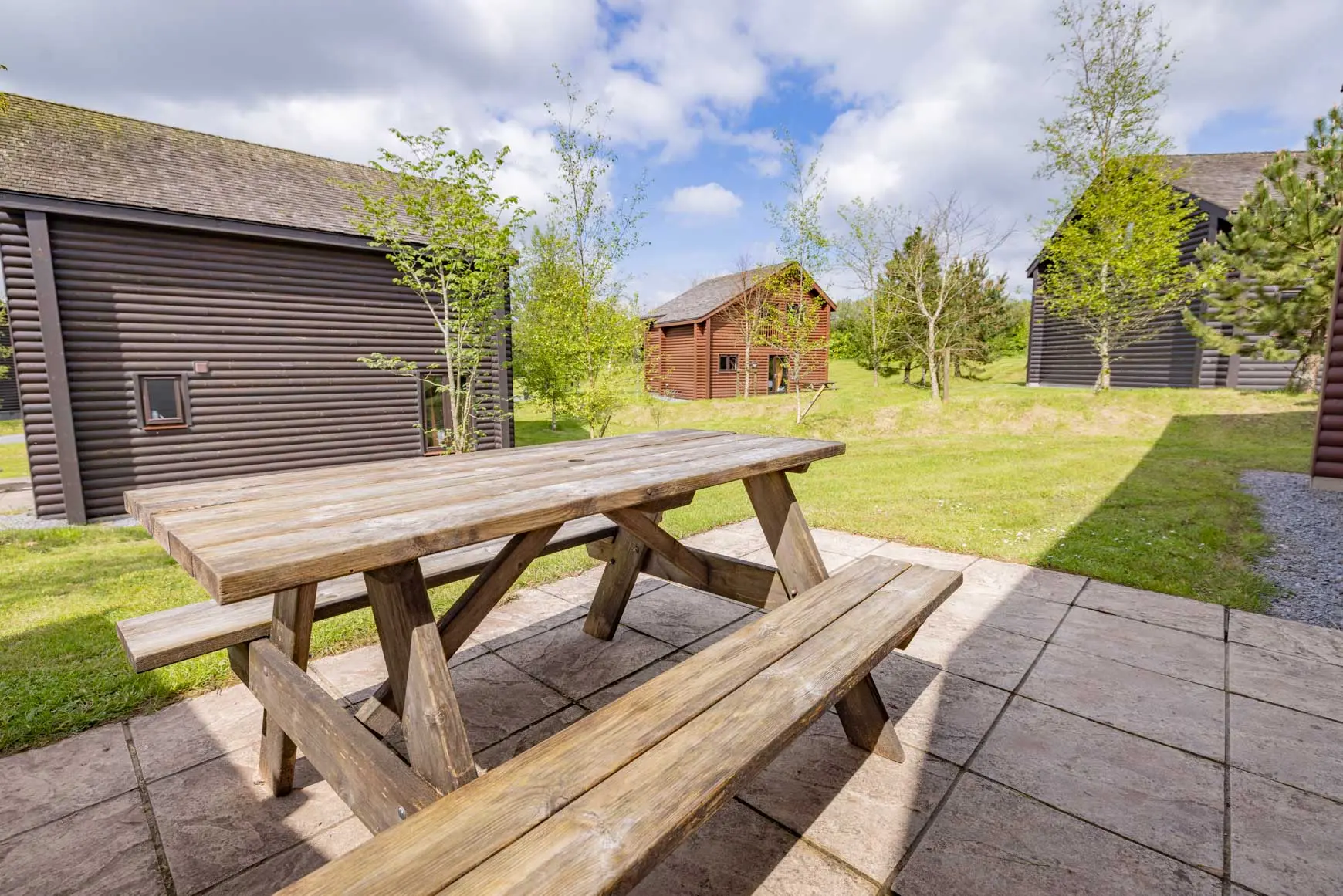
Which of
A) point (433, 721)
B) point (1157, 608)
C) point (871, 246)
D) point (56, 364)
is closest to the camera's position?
point (433, 721)

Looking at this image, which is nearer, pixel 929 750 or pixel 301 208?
pixel 929 750

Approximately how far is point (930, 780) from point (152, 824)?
9.09ft

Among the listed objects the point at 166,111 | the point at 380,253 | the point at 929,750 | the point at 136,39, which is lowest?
the point at 929,750

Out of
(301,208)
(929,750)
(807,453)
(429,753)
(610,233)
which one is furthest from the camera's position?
(610,233)

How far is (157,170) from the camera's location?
30.9 ft

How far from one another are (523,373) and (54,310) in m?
10.7

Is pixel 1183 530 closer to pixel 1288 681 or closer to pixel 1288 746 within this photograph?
pixel 1288 681

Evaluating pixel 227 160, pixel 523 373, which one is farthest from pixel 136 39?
pixel 523 373

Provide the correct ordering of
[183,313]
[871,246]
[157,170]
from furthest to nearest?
[871,246], [157,170], [183,313]

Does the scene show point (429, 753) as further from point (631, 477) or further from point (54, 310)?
point (54, 310)

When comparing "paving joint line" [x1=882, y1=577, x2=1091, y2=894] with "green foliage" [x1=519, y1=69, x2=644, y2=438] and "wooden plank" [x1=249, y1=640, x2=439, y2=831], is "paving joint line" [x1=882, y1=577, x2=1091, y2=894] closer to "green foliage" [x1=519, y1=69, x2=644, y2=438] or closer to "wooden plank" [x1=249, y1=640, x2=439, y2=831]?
"wooden plank" [x1=249, y1=640, x2=439, y2=831]

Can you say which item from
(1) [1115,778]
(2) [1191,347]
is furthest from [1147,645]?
(2) [1191,347]

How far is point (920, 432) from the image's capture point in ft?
41.7

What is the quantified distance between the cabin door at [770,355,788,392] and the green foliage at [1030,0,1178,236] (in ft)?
45.0
